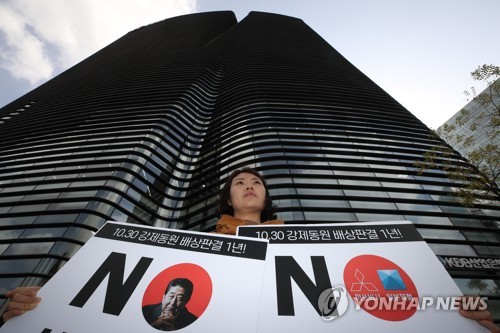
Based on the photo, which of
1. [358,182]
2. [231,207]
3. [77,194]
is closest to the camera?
[231,207]

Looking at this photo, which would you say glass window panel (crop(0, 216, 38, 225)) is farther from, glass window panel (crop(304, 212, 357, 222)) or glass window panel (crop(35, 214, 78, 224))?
glass window panel (crop(304, 212, 357, 222))

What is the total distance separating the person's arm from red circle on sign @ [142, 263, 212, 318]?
777 mm

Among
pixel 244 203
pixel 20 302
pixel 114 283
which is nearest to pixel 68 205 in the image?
pixel 244 203

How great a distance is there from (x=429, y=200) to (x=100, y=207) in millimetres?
16743

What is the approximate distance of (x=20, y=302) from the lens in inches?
66.6

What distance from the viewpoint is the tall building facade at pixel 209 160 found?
1130 cm

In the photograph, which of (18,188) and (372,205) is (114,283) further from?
(18,188)

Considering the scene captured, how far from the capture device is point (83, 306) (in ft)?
5.69

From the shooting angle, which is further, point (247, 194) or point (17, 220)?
point (17, 220)

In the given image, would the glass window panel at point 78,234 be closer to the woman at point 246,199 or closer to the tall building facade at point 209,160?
the tall building facade at point 209,160

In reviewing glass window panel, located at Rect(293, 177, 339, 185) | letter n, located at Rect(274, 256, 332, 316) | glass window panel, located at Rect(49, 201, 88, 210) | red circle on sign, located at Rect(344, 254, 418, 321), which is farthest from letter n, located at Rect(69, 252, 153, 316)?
glass window panel, located at Rect(49, 201, 88, 210)

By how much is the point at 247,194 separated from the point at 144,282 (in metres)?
2.40

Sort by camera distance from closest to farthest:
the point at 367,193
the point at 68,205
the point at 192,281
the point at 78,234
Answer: the point at 192,281 → the point at 78,234 → the point at 68,205 → the point at 367,193

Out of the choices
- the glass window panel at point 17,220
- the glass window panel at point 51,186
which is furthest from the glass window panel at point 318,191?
the glass window panel at point 17,220
